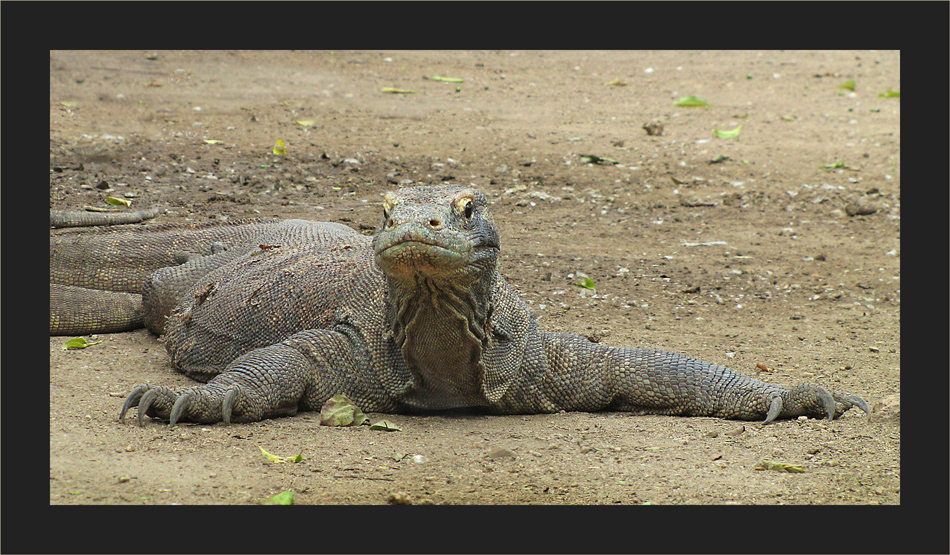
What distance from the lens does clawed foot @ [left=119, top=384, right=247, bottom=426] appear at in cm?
408

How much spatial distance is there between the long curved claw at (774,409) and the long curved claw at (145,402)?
269cm

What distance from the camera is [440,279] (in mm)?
3902

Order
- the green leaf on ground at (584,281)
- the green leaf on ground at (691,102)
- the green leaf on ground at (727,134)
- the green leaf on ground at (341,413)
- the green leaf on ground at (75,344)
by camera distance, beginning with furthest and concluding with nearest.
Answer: the green leaf on ground at (691,102) < the green leaf on ground at (727,134) < the green leaf on ground at (584,281) < the green leaf on ground at (75,344) < the green leaf on ground at (341,413)

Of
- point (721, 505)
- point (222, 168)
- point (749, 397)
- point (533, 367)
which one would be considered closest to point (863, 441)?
point (749, 397)

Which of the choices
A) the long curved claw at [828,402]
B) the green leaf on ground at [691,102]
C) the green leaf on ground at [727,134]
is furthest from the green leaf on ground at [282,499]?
the green leaf on ground at [691,102]

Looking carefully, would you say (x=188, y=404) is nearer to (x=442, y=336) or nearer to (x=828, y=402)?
(x=442, y=336)

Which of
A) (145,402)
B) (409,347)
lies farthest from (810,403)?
(145,402)

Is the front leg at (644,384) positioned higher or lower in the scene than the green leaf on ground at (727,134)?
lower

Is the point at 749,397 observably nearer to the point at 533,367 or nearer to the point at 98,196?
the point at 533,367

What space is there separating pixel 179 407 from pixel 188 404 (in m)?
0.05

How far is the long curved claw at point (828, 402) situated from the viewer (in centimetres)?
441

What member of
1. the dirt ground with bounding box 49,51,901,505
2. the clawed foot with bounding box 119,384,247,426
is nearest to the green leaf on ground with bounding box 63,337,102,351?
the dirt ground with bounding box 49,51,901,505

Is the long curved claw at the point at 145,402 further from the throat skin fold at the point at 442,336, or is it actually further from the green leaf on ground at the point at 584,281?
the green leaf on ground at the point at 584,281

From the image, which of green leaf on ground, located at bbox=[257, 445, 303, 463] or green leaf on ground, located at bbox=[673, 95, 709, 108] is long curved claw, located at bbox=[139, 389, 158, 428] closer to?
green leaf on ground, located at bbox=[257, 445, 303, 463]
